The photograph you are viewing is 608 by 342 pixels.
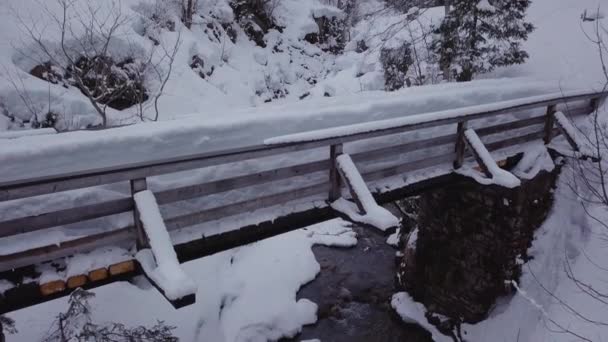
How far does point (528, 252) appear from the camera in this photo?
23.1 feet

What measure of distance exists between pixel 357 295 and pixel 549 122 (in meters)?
5.77

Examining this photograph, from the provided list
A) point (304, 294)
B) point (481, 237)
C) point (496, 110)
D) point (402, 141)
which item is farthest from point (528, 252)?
point (304, 294)

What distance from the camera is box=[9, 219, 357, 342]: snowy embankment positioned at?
8.20 m

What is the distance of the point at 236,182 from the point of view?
13.7ft

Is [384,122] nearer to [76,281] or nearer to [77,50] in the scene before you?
[76,281]

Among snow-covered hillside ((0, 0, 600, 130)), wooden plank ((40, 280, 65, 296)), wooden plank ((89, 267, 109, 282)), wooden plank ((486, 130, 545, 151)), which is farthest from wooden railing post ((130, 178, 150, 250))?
wooden plank ((486, 130, 545, 151))

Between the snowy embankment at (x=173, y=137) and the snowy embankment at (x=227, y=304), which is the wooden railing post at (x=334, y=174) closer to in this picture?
the snowy embankment at (x=173, y=137)

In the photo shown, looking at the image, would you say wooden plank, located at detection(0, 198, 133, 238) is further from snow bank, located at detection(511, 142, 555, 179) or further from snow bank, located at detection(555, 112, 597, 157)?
snow bank, located at detection(555, 112, 597, 157)

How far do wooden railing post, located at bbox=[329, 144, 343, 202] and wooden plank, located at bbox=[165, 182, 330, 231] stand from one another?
0.27 ft

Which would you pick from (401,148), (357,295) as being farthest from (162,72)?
(401,148)

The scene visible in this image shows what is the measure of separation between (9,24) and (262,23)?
39.8ft

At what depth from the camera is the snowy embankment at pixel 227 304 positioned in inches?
323

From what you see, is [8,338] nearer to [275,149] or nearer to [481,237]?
[275,149]

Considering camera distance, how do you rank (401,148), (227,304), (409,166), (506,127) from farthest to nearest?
(227,304)
(506,127)
(409,166)
(401,148)
